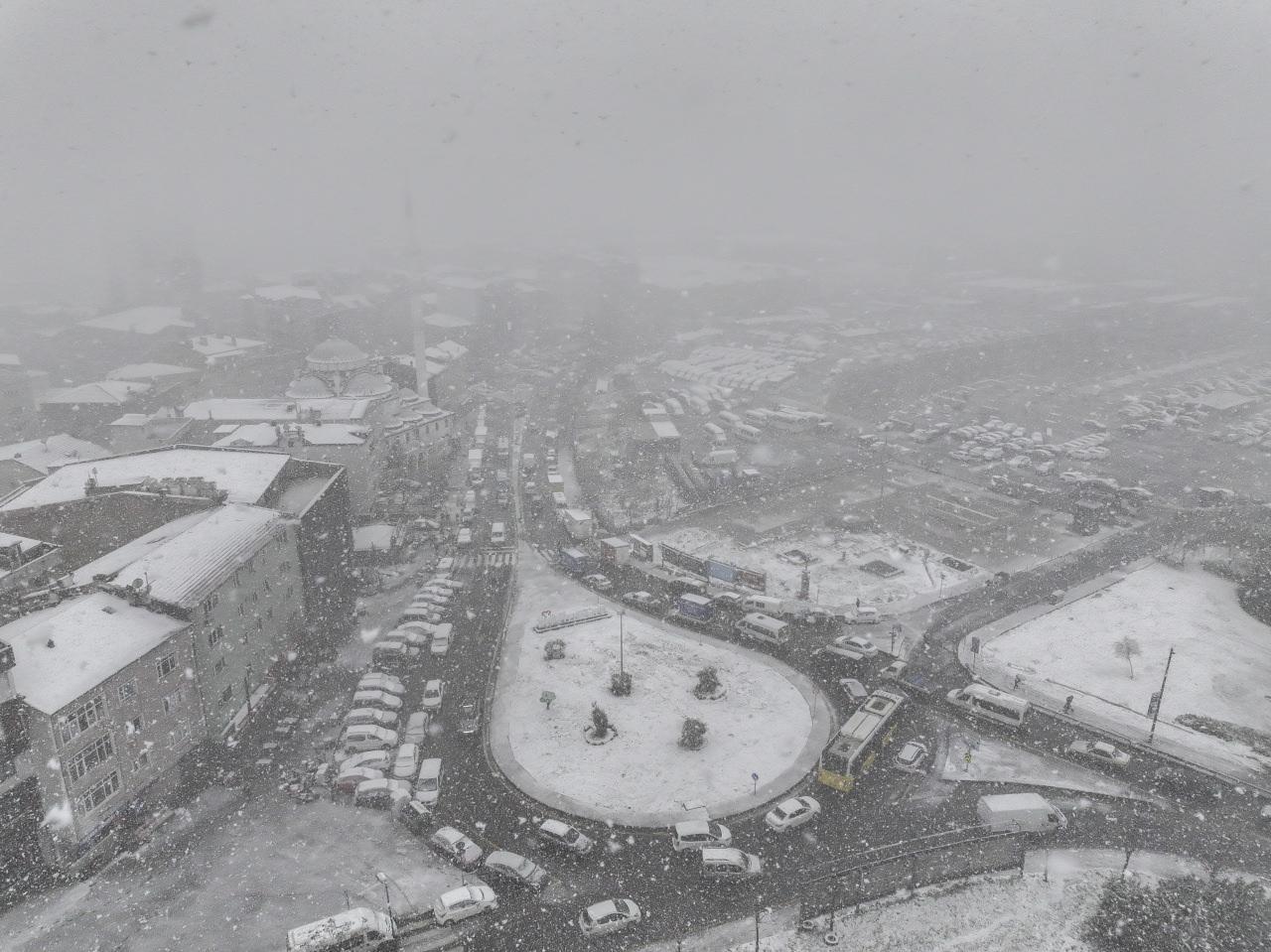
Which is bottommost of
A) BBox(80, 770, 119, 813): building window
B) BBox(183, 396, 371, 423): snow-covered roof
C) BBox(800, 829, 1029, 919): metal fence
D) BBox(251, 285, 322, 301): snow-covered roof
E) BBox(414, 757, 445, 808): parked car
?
BBox(414, 757, 445, 808): parked car

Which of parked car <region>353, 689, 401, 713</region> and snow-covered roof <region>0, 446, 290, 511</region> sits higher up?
snow-covered roof <region>0, 446, 290, 511</region>

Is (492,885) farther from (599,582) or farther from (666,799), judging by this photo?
(599,582)

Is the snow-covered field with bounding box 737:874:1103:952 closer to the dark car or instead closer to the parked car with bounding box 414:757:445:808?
the parked car with bounding box 414:757:445:808

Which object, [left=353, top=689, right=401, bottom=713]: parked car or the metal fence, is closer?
the metal fence

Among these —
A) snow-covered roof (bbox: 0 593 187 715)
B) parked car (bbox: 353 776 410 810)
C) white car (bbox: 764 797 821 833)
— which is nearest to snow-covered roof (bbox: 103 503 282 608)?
snow-covered roof (bbox: 0 593 187 715)

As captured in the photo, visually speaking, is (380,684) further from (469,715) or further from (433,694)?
(469,715)

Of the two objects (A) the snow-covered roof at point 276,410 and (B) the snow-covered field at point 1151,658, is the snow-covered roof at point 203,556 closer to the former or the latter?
(A) the snow-covered roof at point 276,410

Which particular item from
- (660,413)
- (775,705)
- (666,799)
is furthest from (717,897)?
(660,413)

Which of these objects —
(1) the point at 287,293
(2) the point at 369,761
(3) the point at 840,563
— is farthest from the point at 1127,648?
(1) the point at 287,293
